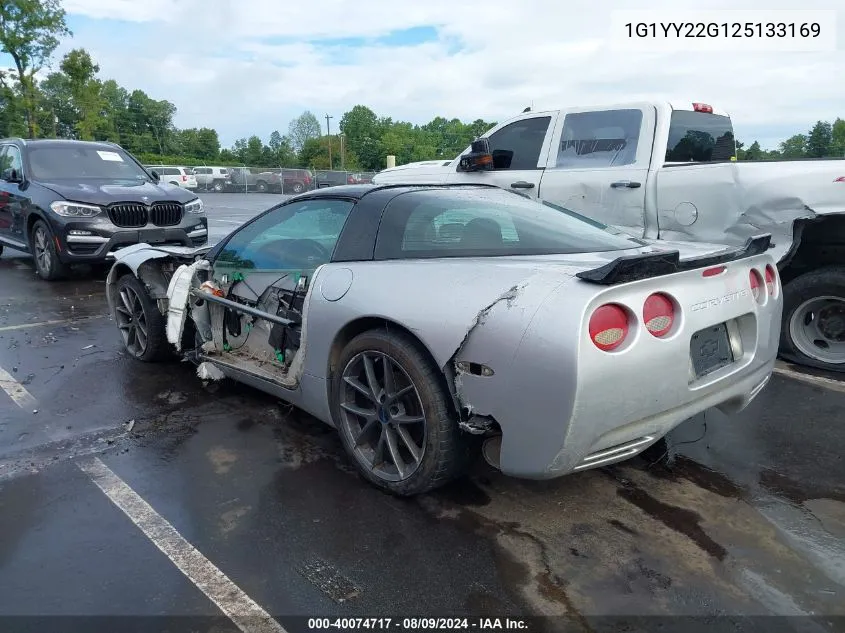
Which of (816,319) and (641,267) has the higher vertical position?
(641,267)

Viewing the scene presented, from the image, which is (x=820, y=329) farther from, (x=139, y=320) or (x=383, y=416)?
(x=139, y=320)

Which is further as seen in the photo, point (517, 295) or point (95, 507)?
point (95, 507)

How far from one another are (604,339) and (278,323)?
1.95 meters

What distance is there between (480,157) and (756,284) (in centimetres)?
397

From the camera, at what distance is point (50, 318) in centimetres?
653

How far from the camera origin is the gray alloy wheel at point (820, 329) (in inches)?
194

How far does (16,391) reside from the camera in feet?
14.5

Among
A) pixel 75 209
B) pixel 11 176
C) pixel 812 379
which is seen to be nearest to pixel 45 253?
pixel 75 209

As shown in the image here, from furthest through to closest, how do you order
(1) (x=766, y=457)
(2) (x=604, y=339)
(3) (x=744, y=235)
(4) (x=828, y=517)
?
1. (3) (x=744, y=235)
2. (1) (x=766, y=457)
3. (4) (x=828, y=517)
4. (2) (x=604, y=339)

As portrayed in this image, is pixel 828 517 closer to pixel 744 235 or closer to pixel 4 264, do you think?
pixel 744 235

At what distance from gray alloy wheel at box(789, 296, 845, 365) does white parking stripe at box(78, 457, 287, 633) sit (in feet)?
15.1

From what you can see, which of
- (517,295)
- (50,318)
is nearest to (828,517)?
(517,295)

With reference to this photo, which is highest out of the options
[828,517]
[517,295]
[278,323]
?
[517,295]

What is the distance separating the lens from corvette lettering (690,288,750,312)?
2646 mm
